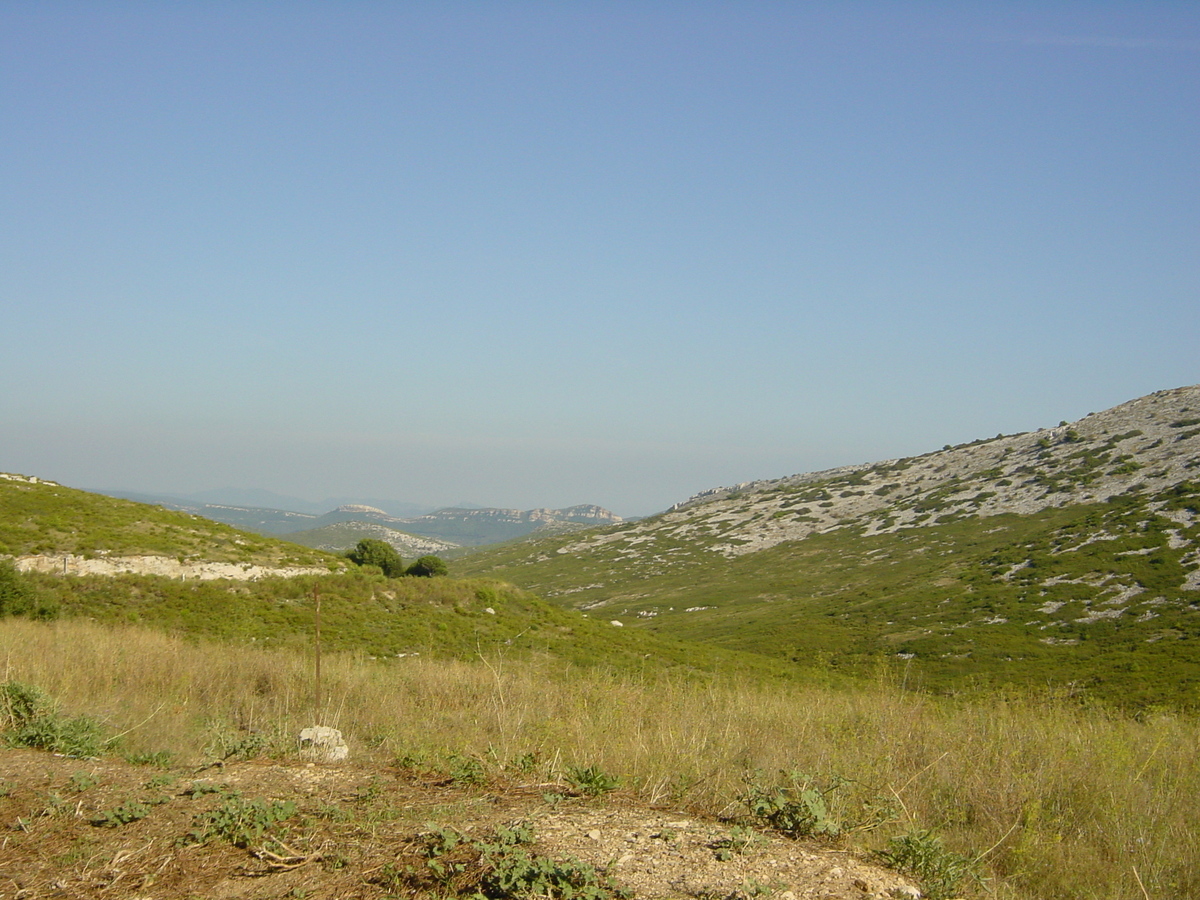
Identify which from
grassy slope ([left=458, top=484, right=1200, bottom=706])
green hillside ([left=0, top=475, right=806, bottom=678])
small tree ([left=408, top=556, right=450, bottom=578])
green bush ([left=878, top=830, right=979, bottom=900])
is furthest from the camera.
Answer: small tree ([left=408, top=556, right=450, bottom=578])

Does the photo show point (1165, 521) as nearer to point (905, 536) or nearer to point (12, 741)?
point (905, 536)

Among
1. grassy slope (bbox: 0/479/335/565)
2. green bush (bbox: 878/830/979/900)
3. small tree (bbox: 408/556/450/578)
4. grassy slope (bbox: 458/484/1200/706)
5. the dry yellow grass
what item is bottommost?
grassy slope (bbox: 458/484/1200/706)

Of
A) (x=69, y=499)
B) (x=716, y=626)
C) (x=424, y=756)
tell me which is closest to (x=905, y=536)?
(x=716, y=626)

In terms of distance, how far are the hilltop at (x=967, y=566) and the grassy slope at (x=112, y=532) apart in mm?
24399

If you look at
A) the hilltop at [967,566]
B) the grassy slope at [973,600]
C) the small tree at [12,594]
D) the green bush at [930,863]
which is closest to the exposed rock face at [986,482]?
the hilltop at [967,566]

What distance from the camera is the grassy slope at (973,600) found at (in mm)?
35250

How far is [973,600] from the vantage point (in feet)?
161

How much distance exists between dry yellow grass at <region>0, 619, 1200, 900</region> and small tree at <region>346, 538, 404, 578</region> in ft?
98.3

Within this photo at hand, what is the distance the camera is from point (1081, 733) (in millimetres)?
9508

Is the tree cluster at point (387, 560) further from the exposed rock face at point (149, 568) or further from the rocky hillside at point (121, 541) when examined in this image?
the exposed rock face at point (149, 568)

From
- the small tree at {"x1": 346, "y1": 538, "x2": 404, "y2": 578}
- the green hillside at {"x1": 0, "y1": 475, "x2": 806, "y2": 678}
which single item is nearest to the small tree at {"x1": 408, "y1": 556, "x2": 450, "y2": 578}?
the small tree at {"x1": 346, "y1": 538, "x2": 404, "y2": 578}

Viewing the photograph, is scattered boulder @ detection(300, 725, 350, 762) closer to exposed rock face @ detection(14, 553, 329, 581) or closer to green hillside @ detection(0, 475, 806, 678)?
green hillside @ detection(0, 475, 806, 678)

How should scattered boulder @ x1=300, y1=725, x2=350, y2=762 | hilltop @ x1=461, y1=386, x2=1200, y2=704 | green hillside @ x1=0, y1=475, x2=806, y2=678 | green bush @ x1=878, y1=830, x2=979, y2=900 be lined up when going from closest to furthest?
1. green bush @ x1=878, y1=830, x2=979, y2=900
2. scattered boulder @ x1=300, y1=725, x2=350, y2=762
3. green hillside @ x1=0, y1=475, x2=806, y2=678
4. hilltop @ x1=461, y1=386, x2=1200, y2=704

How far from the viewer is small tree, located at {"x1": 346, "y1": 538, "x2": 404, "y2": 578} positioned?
43.4 m
